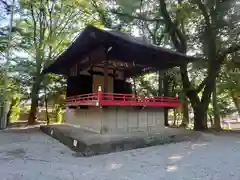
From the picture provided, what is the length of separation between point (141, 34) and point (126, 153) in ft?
37.4

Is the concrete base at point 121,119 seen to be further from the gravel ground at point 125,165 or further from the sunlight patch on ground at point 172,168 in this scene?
the sunlight patch on ground at point 172,168

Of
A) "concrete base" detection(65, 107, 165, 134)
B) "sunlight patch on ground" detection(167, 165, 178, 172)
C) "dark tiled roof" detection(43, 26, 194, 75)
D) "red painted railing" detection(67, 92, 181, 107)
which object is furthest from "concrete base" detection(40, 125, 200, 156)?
"dark tiled roof" detection(43, 26, 194, 75)

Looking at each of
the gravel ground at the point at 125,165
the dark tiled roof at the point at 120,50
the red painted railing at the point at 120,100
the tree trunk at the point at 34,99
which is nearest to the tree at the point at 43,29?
the tree trunk at the point at 34,99

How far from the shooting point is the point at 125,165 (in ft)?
14.8

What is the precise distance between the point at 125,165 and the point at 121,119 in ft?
12.6

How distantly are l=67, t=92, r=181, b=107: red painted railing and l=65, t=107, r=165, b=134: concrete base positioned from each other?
49 cm

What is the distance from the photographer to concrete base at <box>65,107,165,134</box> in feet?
26.2

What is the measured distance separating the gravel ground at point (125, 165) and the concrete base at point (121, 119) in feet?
7.34

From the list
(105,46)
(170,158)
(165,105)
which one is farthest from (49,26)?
(170,158)

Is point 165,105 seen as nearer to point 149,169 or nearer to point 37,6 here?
point 149,169

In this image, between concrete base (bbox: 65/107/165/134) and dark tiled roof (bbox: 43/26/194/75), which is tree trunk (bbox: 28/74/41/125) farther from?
concrete base (bbox: 65/107/165/134)

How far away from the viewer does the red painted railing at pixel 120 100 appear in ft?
24.2

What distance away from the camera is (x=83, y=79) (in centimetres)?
1057

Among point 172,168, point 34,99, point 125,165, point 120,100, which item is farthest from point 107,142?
point 34,99
